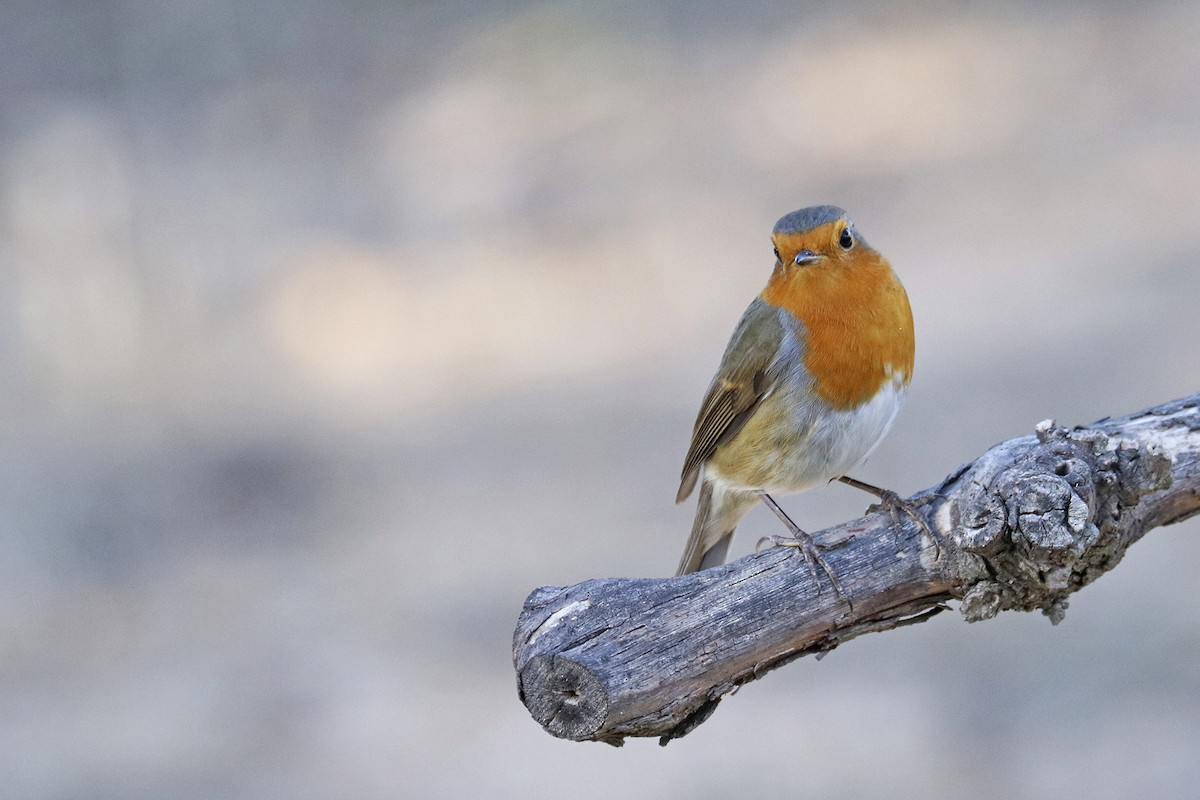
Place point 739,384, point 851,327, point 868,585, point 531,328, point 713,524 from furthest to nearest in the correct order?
point 531,328
point 713,524
point 739,384
point 851,327
point 868,585

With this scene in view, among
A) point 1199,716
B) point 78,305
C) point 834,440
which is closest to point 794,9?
point 78,305

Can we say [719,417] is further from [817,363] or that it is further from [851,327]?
[851,327]

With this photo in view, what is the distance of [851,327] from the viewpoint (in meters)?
3.45

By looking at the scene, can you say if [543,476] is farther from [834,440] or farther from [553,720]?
[553,720]

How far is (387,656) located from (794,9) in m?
5.32

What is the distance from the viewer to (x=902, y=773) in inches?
219

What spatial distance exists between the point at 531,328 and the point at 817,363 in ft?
16.1

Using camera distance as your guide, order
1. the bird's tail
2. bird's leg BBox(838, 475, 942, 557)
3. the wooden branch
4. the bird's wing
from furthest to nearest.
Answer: the bird's tail → the bird's wing → bird's leg BBox(838, 475, 942, 557) → the wooden branch

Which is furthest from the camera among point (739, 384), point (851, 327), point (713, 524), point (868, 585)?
point (713, 524)

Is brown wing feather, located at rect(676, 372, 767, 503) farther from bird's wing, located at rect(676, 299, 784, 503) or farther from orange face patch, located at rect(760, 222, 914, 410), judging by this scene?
orange face patch, located at rect(760, 222, 914, 410)

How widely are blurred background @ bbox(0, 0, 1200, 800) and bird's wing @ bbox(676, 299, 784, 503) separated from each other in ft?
7.27

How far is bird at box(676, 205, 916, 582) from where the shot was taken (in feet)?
11.4

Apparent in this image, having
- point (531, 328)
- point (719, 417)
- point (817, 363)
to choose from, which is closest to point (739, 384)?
point (719, 417)

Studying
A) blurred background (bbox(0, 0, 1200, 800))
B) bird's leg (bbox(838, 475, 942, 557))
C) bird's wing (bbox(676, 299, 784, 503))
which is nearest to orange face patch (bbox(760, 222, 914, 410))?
bird's wing (bbox(676, 299, 784, 503))
